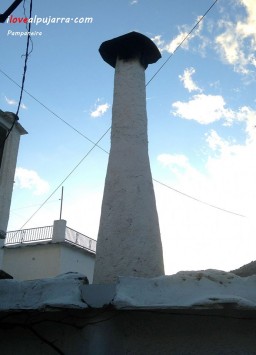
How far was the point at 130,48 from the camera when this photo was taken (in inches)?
222

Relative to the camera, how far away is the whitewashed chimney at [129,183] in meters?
4.06

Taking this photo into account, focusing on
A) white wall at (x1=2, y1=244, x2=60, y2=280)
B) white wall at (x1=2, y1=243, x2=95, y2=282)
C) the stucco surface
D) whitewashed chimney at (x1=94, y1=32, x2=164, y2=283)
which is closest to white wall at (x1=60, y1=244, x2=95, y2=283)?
white wall at (x1=2, y1=243, x2=95, y2=282)

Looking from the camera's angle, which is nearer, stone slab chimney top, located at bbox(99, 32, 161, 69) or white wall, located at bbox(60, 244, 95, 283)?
stone slab chimney top, located at bbox(99, 32, 161, 69)

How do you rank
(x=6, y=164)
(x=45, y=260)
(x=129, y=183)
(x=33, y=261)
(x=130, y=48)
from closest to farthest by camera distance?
(x=129, y=183)
(x=130, y=48)
(x=6, y=164)
(x=45, y=260)
(x=33, y=261)

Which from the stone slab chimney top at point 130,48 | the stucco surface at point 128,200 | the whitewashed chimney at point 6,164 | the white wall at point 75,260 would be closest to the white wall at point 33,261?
the white wall at point 75,260

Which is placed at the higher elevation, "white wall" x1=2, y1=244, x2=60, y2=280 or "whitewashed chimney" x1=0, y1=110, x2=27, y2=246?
→ "whitewashed chimney" x1=0, y1=110, x2=27, y2=246

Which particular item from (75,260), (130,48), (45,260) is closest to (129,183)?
(130,48)

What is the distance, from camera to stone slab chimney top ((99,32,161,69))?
219 inches

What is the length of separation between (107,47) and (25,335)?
421 cm

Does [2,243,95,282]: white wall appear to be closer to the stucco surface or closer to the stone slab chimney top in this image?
the stone slab chimney top

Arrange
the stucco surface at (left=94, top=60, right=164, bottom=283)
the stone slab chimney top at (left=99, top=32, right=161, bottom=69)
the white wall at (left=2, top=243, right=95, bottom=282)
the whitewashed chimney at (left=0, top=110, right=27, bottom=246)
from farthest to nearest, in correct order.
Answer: the white wall at (left=2, top=243, right=95, bottom=282) < the whitewashed chimney at (left=0, top=110, right=27, bottom=246) < the stone slab chimney top at (left=99, top=32, right=161, bottom=69) < the stucco surface at (left=94, top=60, right=164, bottom=283)

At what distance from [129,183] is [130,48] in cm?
224

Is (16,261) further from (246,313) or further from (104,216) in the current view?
(246,313)

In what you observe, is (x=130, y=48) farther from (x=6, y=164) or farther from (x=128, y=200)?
(x=6, y=164)
